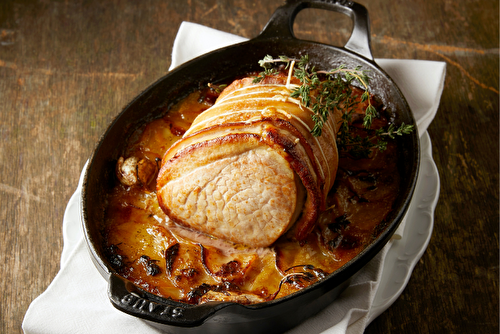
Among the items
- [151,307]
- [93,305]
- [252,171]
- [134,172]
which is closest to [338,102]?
[252,171]

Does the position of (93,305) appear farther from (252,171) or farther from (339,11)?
(339,11)

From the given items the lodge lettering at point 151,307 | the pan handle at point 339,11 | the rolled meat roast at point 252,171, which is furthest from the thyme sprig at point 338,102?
the lodge lettering at point 151,307

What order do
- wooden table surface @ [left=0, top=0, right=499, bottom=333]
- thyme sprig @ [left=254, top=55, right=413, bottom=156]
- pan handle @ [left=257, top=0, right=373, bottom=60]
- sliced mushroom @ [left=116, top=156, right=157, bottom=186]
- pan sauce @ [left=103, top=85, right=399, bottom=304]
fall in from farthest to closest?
pan handle @ [left=257, top=0, right=373, bottom=60] < wooden table surface @ [left=0, top=0, right=499, bottom=333] < sliced mushroom @ [left=116, top=156, right=157, bottom=186] < thyme sprig @ [left=254, top=55, right=413, bottom=156] < pan sauce @ [left=103, top=85, right=399, bottom=304]

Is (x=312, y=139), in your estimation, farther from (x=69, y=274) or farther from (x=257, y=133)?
(x=69, y=274)

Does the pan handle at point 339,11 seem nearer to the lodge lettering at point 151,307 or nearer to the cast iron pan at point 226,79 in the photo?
the cast iron pan at point 226,79

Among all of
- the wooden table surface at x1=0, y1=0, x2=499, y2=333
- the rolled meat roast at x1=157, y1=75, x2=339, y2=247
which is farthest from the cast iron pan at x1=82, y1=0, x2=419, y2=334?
the wooden table surface at x1=0, y1=0, x2=499, y2=333

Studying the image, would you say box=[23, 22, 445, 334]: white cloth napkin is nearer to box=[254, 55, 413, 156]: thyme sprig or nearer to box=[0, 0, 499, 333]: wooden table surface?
box=[0, 0, 499, 333]: wooden table surface

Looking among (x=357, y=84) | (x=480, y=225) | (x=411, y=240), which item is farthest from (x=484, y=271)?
(x=357, y=84)
